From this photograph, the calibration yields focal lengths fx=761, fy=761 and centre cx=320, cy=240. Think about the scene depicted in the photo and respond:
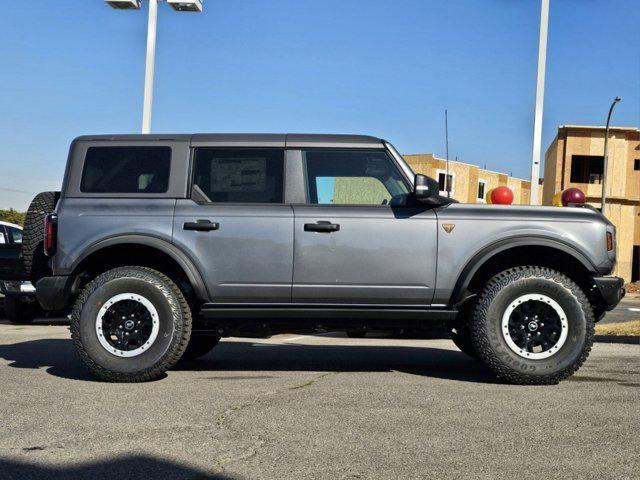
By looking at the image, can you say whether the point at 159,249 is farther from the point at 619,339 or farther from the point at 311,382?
the point at 619,339

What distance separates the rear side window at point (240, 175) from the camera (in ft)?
20.8

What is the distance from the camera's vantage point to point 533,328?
242 inches

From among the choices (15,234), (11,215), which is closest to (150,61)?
(15,234)

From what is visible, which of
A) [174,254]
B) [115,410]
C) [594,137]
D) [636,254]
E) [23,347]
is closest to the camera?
[115,410]

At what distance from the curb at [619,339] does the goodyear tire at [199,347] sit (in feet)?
17.7

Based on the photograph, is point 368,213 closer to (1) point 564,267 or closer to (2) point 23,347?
(1) point 564,267

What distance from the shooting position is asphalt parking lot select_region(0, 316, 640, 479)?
3604 millimetres

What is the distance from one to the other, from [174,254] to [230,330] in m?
0.79

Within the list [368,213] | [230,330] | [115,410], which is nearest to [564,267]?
[368,213]

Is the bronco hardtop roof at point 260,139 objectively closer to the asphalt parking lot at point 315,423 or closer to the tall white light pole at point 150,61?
the asphalt parking lot at point 315,423

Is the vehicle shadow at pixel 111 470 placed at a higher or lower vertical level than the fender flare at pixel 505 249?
lower

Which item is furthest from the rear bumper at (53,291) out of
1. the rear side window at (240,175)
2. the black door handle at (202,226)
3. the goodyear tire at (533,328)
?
the goodyear tire at (533,328)

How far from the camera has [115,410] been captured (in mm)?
4918

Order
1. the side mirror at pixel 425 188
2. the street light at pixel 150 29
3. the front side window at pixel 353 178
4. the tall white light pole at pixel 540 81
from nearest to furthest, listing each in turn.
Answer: the side mirror at pixel 425 188
the front side window at pixel 353 178
the tall white light pole at pixel 540 81
the street light at pixel 150 29
